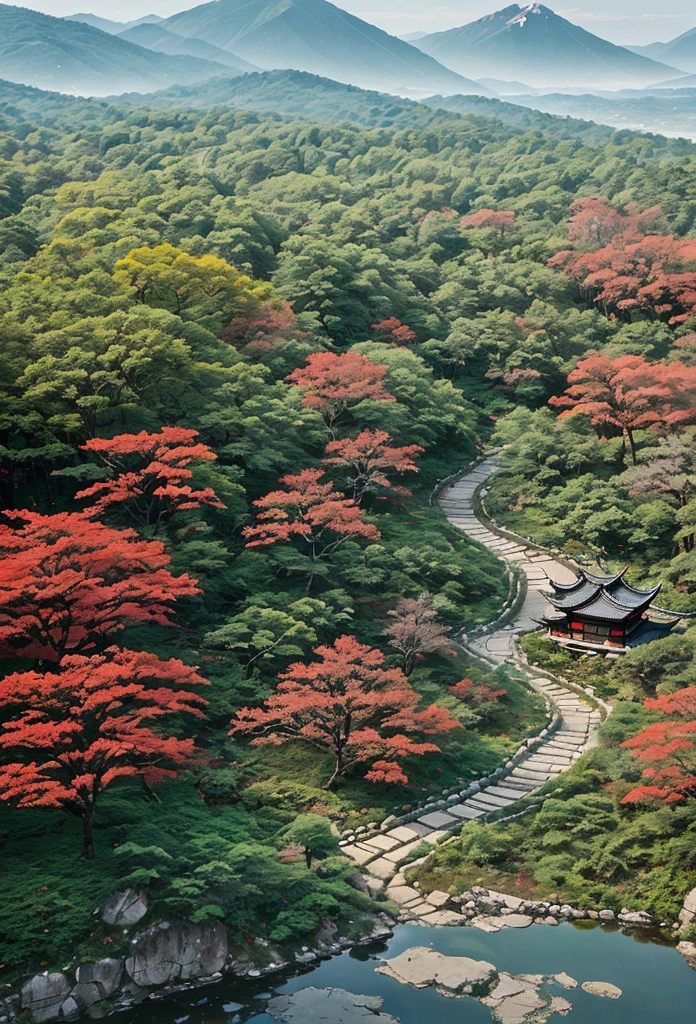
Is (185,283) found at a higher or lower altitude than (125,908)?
higher

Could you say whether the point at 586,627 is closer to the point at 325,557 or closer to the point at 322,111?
the point at 325,557

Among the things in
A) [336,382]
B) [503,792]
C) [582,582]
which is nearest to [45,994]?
[503,792]

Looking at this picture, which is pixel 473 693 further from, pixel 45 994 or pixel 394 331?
pixel 394 331

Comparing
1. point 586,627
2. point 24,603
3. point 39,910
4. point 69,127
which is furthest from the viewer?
point 69,127

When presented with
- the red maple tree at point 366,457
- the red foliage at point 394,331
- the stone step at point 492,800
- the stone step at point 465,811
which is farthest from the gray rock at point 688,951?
the red foliage at point 394,331

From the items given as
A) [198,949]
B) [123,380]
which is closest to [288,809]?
[198,949]

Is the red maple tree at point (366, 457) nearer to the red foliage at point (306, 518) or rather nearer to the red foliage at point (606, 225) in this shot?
the red foliage at point (306, 518)
